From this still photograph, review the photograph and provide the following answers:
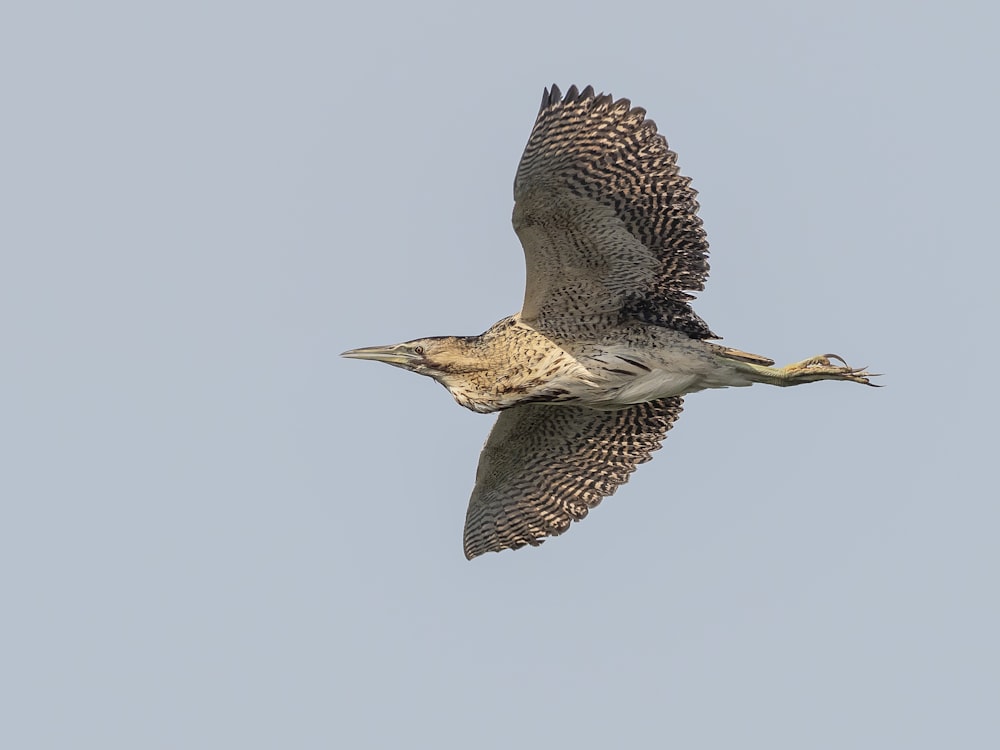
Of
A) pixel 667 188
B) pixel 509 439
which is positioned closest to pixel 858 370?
pixel 667 188

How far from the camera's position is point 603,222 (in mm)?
13016

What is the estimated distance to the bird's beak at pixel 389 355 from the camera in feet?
45.3

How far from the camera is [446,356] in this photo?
536 inches

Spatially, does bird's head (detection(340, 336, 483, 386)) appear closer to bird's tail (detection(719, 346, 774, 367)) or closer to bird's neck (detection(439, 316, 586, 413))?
bird's neck (detection(439, 316, 586, 413))

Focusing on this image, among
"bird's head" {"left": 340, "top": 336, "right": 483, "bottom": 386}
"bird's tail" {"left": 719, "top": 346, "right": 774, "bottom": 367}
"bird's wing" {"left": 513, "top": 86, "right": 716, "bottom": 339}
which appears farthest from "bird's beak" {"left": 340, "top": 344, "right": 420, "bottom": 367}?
"bird's tail" {"left": 719, "top": 346, "right": 774, "bottom": 367}

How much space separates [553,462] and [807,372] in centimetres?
221

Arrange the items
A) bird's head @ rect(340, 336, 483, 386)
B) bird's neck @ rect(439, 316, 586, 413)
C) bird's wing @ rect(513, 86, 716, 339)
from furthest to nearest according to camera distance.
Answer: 1. bird's head @ rect(340, 336, 483, 386)
2. bird's neck @ rect(439, 316, 586, 413)
3. bird's wing @ rect(513, 86, 716, 339)

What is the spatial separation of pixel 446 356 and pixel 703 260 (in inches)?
76.3

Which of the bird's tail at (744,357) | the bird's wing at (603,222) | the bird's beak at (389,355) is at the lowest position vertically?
the bird's beak at (389,355)

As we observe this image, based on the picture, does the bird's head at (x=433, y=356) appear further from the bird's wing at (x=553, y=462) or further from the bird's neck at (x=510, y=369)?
the bird's wing at (x=553, y=462)

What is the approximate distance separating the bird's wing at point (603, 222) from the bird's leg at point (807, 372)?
431 millimetres

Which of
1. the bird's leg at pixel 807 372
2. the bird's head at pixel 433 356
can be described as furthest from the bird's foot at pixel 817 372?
the bird's head at pixel 433 356

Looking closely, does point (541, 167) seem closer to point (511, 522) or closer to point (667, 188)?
point (667, 188)

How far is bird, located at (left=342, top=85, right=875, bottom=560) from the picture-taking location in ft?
42.0
